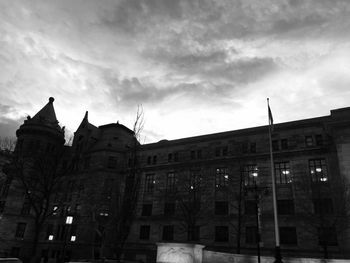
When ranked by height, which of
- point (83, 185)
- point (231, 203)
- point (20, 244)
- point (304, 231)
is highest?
point (83, 185)

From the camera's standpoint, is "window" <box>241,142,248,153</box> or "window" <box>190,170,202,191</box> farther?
"window" <box>241,142,248,153</box>

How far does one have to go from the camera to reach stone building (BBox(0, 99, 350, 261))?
121 feet

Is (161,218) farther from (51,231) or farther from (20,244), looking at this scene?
(20,244)

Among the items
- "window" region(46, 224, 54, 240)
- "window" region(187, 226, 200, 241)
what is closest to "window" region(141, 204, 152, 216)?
"window" region(187, 226, 200, 241)

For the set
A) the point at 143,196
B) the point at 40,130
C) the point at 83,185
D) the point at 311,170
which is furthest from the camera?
the point at 40,130

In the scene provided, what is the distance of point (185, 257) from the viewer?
19062mm

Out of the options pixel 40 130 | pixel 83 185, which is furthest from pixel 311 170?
pixel 40 130

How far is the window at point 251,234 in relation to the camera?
A: 3931 centimetres

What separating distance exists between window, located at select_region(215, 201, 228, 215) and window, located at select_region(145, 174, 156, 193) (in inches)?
498

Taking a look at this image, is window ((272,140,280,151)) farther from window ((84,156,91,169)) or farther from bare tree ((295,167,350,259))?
window ((84,156,91,169))

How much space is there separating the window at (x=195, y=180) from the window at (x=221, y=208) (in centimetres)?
374

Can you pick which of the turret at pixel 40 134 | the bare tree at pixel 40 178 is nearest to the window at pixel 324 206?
the bare tree at pixel 40 178

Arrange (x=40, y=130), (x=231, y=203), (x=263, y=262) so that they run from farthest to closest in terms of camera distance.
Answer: (x=40, y=130)
(x=231, y=203)
(x=263, y=262)

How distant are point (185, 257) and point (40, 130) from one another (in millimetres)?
49986
